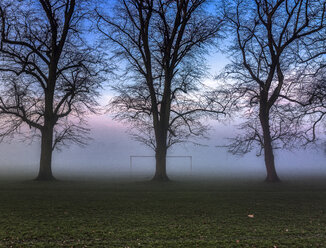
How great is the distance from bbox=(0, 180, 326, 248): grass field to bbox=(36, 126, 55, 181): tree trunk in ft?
32.6

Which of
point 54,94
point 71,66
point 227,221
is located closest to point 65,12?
point 71,66

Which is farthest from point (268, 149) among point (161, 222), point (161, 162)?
point (161, 222)

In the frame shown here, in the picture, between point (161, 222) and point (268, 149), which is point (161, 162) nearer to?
point (268, 149)

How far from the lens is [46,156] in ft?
78.4

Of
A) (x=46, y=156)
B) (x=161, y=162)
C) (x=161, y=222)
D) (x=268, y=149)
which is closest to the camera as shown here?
(x=161, y=222)

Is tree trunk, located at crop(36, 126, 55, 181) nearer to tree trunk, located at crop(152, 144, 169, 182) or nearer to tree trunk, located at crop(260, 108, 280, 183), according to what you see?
tree trunk, located at crop(152, 144, 169, 182)

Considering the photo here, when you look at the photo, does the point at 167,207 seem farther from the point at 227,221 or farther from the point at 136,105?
the point at 136,105

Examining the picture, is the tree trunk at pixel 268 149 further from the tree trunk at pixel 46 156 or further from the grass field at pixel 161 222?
the tree trunk at pixel 46 156

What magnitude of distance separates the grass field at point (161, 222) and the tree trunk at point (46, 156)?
9924 mm

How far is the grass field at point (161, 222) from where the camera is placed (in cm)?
742

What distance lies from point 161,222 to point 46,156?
1680 centimetres

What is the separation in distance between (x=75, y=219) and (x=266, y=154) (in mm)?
18278

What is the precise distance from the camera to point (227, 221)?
9.53 meters

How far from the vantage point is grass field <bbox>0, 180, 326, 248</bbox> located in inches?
292
